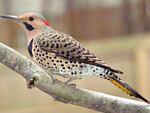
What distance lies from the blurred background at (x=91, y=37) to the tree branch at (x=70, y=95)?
2.23 meters

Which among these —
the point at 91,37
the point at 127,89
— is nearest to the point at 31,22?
the point at 127,89

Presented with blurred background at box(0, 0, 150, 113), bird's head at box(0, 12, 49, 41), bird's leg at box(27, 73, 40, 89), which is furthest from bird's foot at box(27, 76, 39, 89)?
blurred background at box(0, 0, 150, 113)

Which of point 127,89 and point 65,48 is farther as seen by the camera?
point 65,48

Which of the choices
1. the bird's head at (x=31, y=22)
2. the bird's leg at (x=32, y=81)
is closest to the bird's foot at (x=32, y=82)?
the bird's leg at (x=32, y=81)

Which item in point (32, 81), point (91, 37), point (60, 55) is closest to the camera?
point (32, 81)

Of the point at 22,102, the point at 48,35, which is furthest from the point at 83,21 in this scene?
the point at 48,35

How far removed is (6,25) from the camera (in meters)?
3.35

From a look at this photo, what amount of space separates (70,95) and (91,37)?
2523 mm

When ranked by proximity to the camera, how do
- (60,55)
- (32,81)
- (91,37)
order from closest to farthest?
(32,81) → (60,55) → (91,37)

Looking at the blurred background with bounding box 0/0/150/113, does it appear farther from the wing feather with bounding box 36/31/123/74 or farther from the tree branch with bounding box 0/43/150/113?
the tree branch with bounding box 0/43/150/113

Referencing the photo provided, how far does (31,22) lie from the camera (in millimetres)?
1044

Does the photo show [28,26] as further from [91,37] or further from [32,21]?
[91,37]

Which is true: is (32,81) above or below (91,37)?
above

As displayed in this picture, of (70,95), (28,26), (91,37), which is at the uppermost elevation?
(28,26)
